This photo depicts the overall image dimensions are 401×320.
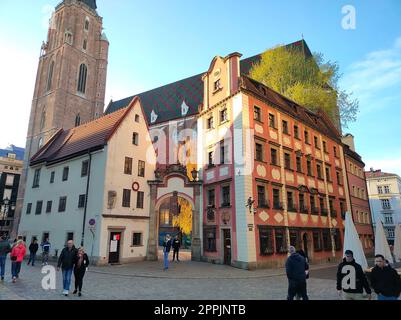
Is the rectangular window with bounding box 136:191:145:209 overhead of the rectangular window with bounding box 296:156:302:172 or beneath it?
beneath

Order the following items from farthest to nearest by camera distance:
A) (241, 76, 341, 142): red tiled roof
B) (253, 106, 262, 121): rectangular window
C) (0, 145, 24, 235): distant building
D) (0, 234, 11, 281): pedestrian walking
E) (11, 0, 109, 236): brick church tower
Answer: (0, 145, 24, 235): distant building → (11, 0, 109, 236): brick church tower → (241, 76, 341, 142): red tiled roof → (253, 106, 262, 121): rectangular window → (0, 234, 11, 281): pedestrian walking

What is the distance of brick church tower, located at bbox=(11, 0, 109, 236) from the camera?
5894cm

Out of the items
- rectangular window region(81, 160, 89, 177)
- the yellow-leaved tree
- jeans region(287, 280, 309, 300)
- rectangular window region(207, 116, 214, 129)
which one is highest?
rectangular window region(207, 116, 214, 129)

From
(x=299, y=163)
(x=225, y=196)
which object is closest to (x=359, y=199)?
(x=299, y=163)

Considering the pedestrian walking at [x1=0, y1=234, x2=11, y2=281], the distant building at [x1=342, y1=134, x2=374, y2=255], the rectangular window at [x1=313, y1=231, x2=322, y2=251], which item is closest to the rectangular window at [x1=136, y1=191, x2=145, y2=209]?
the pedestrian walking at [x1=0, y1=234, x2=11, y2=281]

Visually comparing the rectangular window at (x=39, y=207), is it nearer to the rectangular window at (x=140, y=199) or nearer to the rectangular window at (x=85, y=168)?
the rectangular window at (x=85, y=168)

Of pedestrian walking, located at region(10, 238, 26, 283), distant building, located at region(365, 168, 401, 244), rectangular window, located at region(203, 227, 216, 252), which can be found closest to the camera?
pedestrian walking, located at region(10, 238, 26, 283)

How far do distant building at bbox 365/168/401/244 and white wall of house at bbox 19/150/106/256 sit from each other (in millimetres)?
64945

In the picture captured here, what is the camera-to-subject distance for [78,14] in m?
66.3

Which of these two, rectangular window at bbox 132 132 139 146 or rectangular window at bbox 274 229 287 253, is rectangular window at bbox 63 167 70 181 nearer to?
rectangular window at bbox 132 132 139 146

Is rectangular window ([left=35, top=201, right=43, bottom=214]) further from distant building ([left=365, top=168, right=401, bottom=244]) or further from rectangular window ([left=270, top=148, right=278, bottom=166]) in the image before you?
distant building ([left=365, top=168, right=401, bottom=244])

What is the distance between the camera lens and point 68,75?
2418 inches

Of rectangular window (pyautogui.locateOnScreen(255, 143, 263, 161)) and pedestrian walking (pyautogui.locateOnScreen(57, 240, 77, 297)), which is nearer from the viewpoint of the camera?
pedestrian walking (pyautogui.locateOnScreen(57, 240, 77, 297))
